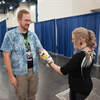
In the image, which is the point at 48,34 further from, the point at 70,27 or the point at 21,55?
the point at 21,55

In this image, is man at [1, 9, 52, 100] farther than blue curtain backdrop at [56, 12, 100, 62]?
No

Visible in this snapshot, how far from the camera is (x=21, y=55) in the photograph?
45.0 inches

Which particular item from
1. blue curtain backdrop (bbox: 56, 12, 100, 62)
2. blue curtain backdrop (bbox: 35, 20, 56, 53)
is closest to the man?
blue curtain backdrop (bbox: 56, 12, 100, 62)

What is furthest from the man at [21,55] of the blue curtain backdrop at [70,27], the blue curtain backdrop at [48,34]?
the blue curtain backdrop at [48,34]

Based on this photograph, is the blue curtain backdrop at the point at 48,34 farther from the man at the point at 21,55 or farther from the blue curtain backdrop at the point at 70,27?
the man at the point at 21,55

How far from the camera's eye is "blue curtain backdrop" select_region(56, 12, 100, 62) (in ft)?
12.3

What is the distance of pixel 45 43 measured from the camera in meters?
6.77

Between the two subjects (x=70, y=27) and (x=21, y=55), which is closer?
(x=21, y=55)

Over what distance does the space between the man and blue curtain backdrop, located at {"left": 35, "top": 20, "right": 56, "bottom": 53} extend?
185 inches

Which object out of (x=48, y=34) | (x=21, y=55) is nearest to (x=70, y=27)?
(x=48, y=34)

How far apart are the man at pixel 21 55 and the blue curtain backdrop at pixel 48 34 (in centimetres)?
471

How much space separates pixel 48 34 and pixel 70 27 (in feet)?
6.40

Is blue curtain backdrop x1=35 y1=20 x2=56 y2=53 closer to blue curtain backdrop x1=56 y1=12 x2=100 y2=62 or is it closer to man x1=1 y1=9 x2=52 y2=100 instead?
blue curtain backdrop x1=56 y1=12 x2=100 y2=62

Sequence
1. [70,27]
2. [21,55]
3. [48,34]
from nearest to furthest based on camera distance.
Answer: [21,55] < [70,27] < [48,34]
